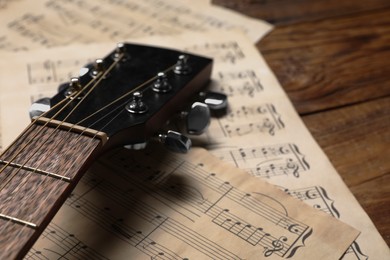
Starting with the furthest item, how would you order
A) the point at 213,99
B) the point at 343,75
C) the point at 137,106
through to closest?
the point at 343,75 → the point at 213,99 → the point at 137,106

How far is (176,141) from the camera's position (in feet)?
2.08

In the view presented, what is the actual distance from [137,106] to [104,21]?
1.41 ft

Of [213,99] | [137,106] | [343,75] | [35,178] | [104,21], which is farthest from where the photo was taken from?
[104,21]

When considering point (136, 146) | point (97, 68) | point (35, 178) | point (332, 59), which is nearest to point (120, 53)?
point (97, 68)

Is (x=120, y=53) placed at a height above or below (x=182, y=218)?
above

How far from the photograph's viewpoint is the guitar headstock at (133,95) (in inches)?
24.6

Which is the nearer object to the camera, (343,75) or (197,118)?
(197,118)

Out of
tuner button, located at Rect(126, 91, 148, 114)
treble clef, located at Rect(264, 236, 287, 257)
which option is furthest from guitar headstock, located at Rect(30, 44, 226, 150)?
treble clef, located at Rect(264, 236, 287, 257)

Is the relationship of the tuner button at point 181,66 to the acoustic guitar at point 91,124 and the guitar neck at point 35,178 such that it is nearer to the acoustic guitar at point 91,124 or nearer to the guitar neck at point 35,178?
the acoustic guitar at point 91,124

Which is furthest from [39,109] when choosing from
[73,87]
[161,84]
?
[161,84]

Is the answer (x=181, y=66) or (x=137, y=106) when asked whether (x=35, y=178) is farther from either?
(x=181, y=66)

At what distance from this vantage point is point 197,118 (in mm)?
692

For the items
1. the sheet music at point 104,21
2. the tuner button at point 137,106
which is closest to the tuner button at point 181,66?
the tuner button at point 137,106

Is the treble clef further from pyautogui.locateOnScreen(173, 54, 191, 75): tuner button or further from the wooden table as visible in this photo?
pyautogui.locateOnScreen(173, 54, 191, 75): tuner button
